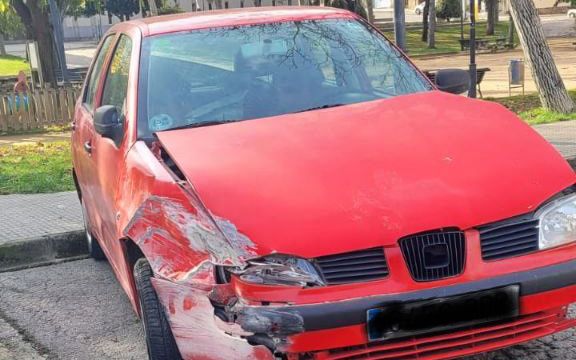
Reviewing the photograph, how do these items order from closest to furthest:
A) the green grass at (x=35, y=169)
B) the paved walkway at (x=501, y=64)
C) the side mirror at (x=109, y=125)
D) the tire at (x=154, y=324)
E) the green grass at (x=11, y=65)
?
the tire at (x=154, y=324), the side mirror at (x=109, y=125), the green grass at (x=35, y=169), the paved walkway at (x=501, y=64), the green grass at (x=11, y=65)

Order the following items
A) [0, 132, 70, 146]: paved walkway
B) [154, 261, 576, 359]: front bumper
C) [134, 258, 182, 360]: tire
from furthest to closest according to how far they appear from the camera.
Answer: [0, 132, 70, 146]: paved walkway
[134, 258, 182, 360]: tire
[154, 261, 576, 359]: front bumper

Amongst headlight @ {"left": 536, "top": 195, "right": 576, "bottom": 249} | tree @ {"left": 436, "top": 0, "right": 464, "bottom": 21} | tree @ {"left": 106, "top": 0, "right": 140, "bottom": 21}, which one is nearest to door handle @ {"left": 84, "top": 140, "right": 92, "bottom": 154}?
headlight @ {"left": 536, "top": 195, "right": 576, "bottom": 249}

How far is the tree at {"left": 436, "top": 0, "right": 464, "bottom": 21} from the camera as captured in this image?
1948 inches

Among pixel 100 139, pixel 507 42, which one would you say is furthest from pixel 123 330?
pixel 507 42

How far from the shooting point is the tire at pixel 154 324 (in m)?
3.18

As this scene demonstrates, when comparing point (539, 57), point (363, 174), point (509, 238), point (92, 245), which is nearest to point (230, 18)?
point (363, 174)

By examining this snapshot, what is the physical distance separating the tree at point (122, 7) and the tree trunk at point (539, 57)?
53725 mm

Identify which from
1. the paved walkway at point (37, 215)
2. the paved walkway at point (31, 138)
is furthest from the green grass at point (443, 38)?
the paved walkway at point (37, 215)

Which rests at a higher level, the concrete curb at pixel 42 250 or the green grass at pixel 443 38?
the concrete curb at pixel 42 250

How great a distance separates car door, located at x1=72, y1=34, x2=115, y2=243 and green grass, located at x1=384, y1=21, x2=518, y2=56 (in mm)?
28610

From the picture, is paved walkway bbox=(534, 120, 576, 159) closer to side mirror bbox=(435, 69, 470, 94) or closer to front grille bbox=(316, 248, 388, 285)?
side mirror bbox=(435, 69, 470, 94)

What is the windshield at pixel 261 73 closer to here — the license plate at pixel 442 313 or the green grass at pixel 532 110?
the license plate at pixel 442 313

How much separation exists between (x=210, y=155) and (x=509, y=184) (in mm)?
1296

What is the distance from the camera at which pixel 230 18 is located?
180 inches
